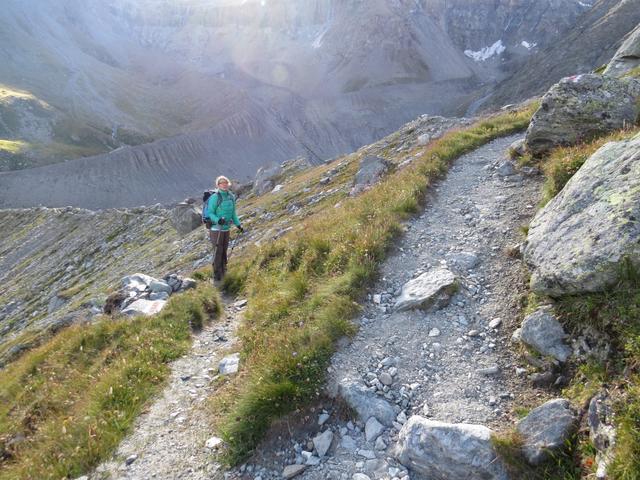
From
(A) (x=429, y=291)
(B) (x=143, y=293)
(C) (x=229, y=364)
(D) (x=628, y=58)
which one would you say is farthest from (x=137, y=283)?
(D) (x=628, y=58)

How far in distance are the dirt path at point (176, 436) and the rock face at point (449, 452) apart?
2734 millimetres

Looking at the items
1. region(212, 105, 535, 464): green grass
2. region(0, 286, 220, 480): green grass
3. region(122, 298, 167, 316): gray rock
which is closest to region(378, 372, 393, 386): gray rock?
region(212, 105, 535, 464): green grass

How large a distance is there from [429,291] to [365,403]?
9.29 feet

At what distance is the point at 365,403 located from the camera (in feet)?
20.4

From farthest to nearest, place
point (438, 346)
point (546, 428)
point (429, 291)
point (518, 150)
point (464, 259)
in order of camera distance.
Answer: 1. point (518, 150)
2. point (464, 259)
3. point (429, 291)
4. point (438, 346)
5. point (546, 428)

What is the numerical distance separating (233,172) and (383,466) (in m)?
146

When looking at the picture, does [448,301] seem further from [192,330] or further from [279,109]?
[279,109]

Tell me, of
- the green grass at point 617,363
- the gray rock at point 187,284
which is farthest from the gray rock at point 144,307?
the green grass at point 617,363

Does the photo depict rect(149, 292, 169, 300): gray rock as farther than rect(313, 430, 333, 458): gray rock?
Yes

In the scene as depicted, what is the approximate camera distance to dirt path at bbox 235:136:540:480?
18.8 feet

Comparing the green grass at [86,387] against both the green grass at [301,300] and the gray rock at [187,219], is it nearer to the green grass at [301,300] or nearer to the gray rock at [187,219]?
the green grass at [301,300]

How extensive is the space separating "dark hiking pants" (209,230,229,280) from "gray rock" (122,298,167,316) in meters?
2.03

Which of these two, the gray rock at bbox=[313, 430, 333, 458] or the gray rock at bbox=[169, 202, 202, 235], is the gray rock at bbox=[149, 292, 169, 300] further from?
the gray rock at bbox=[169, 202, 202, 235]

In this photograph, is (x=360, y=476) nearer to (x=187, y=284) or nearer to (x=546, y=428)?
(x=546, y=428)
